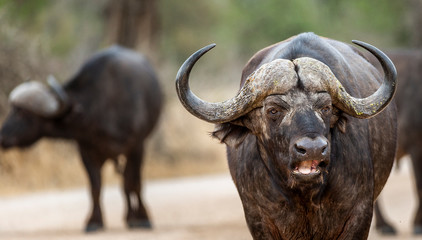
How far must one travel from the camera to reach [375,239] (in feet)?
41.6

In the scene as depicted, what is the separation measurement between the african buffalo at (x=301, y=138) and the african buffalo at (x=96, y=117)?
7.03 m

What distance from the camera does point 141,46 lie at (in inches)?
895

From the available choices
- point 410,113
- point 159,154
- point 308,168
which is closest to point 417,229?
point 410,113

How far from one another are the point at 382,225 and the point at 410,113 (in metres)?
1.67

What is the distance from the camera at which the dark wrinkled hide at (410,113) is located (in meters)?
13.2

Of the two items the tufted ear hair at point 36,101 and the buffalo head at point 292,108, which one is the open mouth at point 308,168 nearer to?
the buffalo head at point 292,108

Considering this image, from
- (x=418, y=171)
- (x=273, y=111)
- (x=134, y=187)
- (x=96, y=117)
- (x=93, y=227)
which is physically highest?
(x=273, y=111)

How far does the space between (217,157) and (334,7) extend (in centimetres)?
2362

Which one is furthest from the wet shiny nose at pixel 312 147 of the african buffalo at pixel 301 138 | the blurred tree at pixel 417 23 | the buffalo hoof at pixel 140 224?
the blurred tree at pixel 417 23

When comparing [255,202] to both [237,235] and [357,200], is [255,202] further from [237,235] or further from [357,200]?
[237,235]

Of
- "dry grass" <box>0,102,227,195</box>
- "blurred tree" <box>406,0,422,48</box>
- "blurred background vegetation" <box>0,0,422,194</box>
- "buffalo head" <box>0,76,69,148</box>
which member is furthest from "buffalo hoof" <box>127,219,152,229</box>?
"blurred tree" <box>406,0,422,48</box>

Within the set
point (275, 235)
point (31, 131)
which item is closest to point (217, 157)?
point (31, 131)

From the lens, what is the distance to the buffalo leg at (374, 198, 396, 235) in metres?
13.2

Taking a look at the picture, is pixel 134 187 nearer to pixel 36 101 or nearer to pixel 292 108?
pixel 36 101
